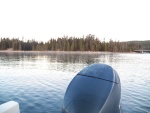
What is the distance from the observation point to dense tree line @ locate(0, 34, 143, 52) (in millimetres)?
169500

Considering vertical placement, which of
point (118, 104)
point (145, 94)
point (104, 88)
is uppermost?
point (104, 88)

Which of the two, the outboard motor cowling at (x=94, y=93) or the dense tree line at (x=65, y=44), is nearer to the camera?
the outboard motor cowling at (x=94, y=93)

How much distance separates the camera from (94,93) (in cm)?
361

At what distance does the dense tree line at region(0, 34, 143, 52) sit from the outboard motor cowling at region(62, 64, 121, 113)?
162 m

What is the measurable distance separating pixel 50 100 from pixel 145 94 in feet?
22.5

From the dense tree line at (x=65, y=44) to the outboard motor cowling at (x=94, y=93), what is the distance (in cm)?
16208

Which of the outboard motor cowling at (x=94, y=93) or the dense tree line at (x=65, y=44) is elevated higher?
the dense tree line at (x=65, y=44)

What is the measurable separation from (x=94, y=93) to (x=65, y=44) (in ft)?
553

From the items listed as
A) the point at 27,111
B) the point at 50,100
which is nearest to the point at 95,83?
the point at 27,111

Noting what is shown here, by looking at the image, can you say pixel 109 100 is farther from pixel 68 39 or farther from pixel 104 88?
pixel 68 39

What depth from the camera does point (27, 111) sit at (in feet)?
32.4

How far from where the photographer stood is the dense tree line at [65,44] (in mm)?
169500

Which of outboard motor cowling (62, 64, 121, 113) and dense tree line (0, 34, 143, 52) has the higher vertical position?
dense tree line (0, 34, 143, 52)

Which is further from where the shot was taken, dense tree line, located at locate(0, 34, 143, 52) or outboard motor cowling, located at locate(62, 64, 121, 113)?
dense tree line, located at locate(0, 34, 143, 52)
